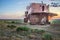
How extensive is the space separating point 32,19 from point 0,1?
0.49m

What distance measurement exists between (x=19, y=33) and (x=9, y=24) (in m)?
0.19

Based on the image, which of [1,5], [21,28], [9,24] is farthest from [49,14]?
[1,5]

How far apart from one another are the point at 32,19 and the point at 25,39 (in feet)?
0.91

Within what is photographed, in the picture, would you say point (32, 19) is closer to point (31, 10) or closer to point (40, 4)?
point (31, 10)

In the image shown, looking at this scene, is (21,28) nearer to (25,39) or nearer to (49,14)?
Result: (25,39)

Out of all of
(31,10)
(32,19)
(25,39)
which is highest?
(31,10)

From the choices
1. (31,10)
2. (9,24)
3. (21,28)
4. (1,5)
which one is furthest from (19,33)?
(1,5)

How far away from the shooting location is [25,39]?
1.43m

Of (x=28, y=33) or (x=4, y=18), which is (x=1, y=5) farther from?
(x=28, y=33)

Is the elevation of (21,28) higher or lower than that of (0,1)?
lower

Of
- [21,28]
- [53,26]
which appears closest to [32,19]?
[21,28]

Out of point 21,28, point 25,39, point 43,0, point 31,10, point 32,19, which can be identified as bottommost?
point 25,39

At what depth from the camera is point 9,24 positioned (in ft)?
4.96

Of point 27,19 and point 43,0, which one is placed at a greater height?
point 43,0
